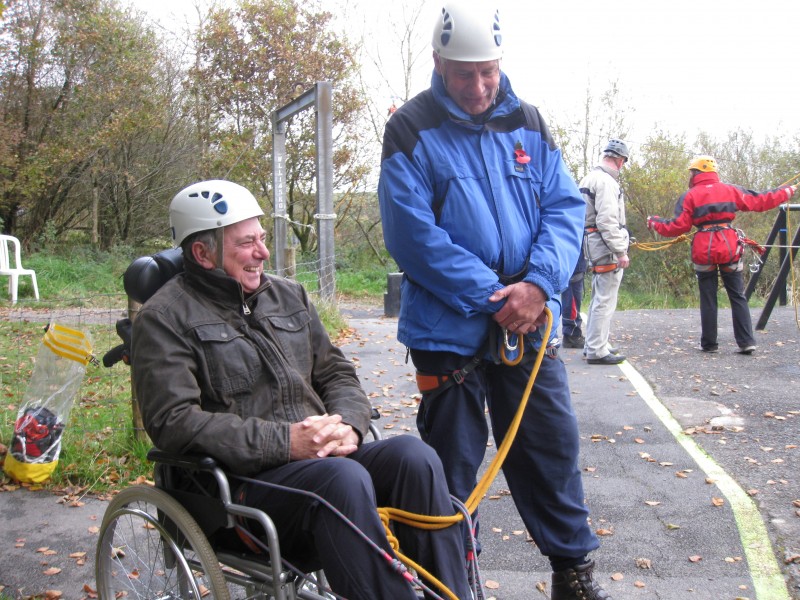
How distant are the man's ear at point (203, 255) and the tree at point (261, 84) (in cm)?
1559

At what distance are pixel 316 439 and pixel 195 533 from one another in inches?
18.2

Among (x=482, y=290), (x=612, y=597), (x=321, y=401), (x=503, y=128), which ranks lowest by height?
(x=612, y=597)

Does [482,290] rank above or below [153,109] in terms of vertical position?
below

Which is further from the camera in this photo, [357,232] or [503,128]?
[357,232]

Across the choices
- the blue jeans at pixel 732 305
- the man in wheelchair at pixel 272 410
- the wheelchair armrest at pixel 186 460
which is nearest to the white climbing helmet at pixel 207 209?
the man in wheelchair at pixel 272 410

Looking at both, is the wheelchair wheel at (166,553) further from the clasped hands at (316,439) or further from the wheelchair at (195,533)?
the clasped hands at (316,439)

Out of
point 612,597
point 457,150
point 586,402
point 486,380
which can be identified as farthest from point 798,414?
point 457,150

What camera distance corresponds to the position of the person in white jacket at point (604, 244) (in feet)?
26.8

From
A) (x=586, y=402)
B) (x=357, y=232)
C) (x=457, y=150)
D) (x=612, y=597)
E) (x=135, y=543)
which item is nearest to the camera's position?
(x=457, y=150)

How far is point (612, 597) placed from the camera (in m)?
3.42

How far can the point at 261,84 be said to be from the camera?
1869cm

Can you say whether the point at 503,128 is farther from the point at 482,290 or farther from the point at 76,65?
the point at 76,65

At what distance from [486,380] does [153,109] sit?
1638cm

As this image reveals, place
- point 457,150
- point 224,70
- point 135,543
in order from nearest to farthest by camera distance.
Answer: point 457,150 < point 135,543 < point 224,70
